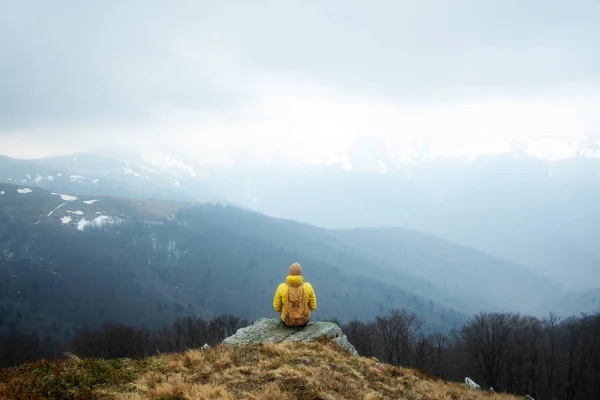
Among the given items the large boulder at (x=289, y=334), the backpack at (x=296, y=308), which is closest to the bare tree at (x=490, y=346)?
the large boulder at (x=289, y=334)

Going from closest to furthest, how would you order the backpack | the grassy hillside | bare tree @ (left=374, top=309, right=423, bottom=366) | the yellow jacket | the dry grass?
the grassy hillside < the dry grass < the yellow jacket < the backpack < bare tree @ (left=374, top=309, right=423, bottom=366)

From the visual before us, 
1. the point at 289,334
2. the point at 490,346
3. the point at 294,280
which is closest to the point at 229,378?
the point at 294,280

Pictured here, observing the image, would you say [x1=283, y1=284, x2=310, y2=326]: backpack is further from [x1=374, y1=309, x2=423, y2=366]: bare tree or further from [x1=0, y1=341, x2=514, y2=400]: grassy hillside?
[x1=374, y1=309, x2=423, y2=366]: bare tree

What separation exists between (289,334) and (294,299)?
73.2 inches

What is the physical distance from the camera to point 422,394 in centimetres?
1318

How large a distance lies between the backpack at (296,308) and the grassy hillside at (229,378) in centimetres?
296

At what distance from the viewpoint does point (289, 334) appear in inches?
741

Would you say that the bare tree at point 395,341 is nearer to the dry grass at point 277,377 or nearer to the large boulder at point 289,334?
the large boulder at point 289,334

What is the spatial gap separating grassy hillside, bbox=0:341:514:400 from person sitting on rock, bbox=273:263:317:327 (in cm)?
298

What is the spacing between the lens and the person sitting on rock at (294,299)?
1839 centimetres

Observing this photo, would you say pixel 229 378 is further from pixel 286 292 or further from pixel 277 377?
pixel 286 292

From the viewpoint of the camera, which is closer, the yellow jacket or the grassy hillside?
the grassy hillside


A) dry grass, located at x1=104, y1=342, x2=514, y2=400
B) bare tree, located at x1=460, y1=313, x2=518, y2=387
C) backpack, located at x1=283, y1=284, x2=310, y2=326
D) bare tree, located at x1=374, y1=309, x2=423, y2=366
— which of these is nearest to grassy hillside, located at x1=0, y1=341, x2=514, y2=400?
dry grass, located at x1=104, y1=342, x2=514, y2=400

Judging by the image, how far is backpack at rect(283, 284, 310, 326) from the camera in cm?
1855
